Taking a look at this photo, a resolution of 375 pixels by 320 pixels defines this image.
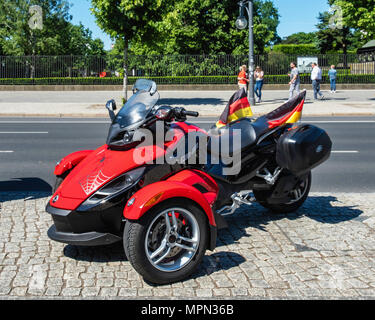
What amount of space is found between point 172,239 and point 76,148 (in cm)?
724

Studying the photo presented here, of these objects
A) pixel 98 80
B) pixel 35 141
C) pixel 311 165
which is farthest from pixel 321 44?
pixel 311 165

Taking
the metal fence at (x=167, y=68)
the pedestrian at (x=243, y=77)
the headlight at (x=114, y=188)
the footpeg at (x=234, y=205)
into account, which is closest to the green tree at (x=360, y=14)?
the pedestrian at (x=243, y=77)

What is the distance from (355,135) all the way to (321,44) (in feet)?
185

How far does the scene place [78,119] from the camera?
56.4 feet

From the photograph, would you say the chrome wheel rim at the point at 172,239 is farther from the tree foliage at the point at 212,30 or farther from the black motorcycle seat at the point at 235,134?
the tree foliage at the point at 212,30

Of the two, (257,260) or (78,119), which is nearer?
(257,260)

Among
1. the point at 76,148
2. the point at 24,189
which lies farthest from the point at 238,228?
the point at 76,148

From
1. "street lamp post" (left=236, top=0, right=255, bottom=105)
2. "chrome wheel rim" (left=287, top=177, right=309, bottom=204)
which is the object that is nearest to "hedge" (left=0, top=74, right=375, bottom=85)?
"street lamp post" (left=236, top=0, right=255, bottom=105)

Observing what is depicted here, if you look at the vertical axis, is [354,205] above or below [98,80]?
below

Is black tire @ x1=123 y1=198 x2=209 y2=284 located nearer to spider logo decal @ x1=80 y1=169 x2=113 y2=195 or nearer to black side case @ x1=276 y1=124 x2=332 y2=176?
spider logo decal @ x1=80 y1=169 x2=113 y2=195

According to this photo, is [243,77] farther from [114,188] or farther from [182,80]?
[114,188]

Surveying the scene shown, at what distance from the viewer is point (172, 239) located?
3.72m
